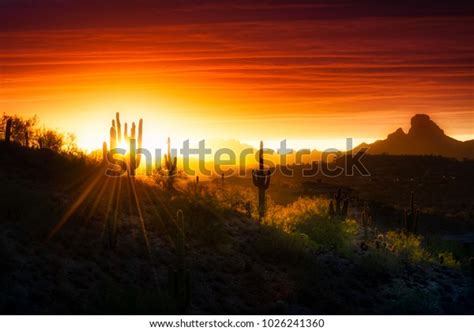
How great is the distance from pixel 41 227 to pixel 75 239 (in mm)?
1064

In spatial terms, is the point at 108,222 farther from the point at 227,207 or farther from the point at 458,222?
the point at 458,222

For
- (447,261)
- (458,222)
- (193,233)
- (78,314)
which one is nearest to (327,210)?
(447,261)

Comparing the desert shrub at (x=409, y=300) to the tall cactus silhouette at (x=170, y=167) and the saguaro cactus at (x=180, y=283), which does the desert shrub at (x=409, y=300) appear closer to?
the saguaro cactus at (x=180, y=283)

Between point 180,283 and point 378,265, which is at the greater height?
point 180,283

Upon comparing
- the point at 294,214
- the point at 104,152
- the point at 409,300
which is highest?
the point at 104,152

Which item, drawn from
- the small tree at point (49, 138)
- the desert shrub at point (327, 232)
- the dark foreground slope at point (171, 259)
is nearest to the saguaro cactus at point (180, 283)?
the dark foreground slope at point (171, 259)

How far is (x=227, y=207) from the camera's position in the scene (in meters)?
30.9

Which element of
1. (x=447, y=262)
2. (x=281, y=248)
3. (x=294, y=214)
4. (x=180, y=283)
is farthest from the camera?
(x=294, y=214)

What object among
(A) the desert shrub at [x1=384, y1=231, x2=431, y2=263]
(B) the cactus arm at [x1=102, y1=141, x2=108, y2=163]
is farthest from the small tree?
(A) the desert shrub at [x1=384, y1=231, x2=431, y2=263]

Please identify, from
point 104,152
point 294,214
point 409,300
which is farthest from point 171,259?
point 294,214

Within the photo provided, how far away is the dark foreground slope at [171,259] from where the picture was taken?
18.8m

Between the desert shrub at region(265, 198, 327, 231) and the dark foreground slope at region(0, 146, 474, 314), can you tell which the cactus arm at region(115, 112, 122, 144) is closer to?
the dark foreground slope at region(0, 146, 474, 314)

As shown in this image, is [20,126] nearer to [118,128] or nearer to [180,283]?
[118,128]

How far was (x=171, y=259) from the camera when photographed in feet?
75.5
